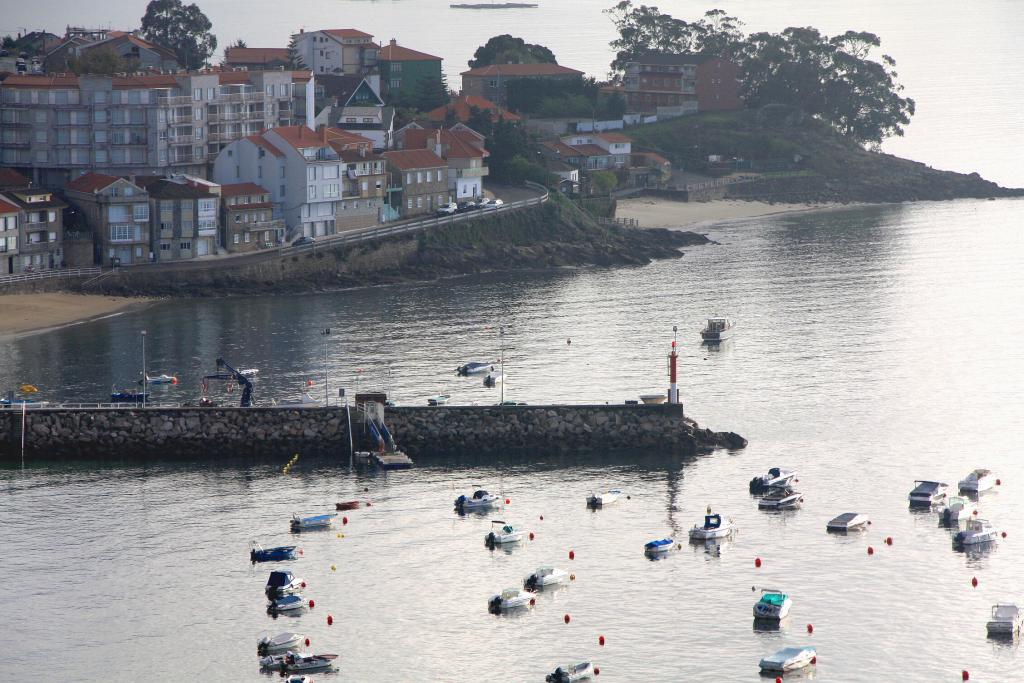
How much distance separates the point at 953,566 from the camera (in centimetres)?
5788

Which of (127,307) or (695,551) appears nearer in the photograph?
(695,551)

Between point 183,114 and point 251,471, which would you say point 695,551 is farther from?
point 183,114

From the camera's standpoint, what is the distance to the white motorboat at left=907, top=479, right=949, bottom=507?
6412cm

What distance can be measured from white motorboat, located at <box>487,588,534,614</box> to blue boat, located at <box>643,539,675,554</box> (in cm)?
628

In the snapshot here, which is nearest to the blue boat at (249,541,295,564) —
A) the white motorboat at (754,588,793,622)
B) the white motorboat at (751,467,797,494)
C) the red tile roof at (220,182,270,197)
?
the white motorboat at (754,588,793,622)

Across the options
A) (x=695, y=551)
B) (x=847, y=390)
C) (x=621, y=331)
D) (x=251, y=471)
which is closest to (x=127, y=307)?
(x=621, y=331)

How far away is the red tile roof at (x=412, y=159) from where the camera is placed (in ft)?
404

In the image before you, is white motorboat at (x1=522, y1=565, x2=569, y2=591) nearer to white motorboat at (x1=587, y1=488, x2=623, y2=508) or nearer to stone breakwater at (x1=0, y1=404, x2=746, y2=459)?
white motorboat at (x1=587, y1=488, x2=623, y2=508)

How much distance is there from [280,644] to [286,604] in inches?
142

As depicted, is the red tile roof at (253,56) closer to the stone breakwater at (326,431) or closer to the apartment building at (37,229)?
the apartment building at (37,229)

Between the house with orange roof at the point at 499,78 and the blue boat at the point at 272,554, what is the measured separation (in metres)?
106

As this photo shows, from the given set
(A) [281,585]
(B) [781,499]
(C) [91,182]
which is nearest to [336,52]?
(C) [91,182]

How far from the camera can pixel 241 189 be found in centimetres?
11231

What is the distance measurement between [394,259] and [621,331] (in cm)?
2462
